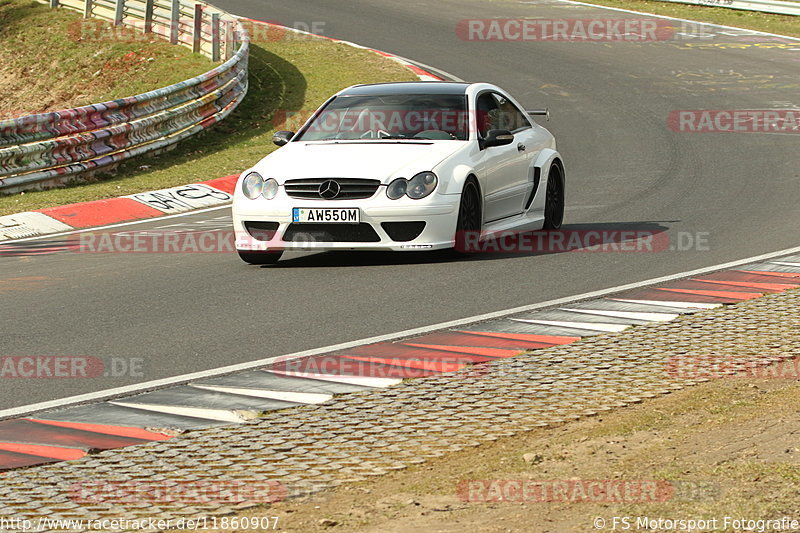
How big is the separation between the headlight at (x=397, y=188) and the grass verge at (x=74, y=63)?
14.0 metres

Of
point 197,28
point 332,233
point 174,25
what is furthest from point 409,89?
point 174,25

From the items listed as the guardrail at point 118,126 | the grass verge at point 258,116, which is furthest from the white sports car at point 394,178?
the guardrail at point 118,126

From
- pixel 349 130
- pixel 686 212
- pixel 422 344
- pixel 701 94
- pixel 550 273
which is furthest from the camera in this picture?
pixel 701 94

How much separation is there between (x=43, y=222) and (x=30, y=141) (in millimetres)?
2370

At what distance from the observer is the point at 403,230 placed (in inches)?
440

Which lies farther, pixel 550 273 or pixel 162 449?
pixel 550 273

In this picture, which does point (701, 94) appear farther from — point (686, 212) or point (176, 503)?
point (176, 503)

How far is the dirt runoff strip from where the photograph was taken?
5.02 m

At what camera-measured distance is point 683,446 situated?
18.5 feet

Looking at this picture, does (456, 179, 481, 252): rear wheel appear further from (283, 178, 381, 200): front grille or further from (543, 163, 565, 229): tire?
(543, 163, 565, 229): tire

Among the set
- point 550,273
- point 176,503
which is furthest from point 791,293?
point 176,503

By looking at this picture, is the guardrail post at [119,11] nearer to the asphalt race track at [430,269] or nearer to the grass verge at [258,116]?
the grass verge at [258,116]

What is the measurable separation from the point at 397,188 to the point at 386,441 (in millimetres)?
5384

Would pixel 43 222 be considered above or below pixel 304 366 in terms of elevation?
below
